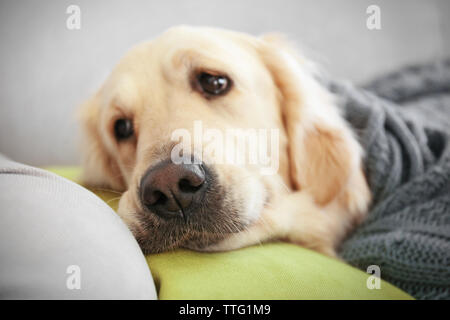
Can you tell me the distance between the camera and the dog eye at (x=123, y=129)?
134cm

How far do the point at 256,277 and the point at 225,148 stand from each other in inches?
15.3

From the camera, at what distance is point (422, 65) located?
2.12 meters

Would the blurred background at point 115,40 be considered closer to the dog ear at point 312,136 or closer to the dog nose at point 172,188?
the dog ear at point 312,136

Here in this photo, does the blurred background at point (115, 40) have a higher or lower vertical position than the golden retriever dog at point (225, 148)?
higher

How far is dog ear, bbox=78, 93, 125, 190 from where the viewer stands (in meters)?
1.50

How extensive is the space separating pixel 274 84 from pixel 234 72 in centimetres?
23

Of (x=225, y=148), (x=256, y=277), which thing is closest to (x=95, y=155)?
(x=225, y=148)

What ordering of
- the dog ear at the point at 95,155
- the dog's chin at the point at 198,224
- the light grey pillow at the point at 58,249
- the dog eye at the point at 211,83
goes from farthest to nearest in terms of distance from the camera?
the dog ear at the point at 95,155, the dog eye at the point at 211,83, the dog's chin at the point at 198,224, the light grey pillow at the point at 58,249

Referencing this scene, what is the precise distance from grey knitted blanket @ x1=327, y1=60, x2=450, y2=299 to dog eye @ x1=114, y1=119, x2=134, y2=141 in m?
0.87

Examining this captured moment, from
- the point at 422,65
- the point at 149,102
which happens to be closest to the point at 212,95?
the point at 149,102

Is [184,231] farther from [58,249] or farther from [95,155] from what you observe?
[95,155]

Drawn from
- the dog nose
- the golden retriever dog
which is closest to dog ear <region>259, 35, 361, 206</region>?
the golden retriever dog

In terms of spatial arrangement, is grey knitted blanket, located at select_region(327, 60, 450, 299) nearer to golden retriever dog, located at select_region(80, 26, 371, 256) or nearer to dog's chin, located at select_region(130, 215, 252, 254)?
golden retriever dog, located at select_region(80, 26, 371, 256)

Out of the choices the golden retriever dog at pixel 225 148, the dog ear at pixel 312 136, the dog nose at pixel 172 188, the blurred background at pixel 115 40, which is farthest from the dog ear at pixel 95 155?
the dog ear at pixel 312 136
